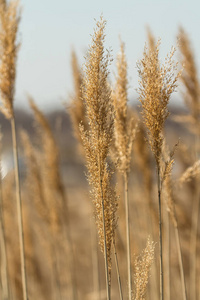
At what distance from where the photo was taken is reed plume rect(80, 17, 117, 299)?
2.06 meters

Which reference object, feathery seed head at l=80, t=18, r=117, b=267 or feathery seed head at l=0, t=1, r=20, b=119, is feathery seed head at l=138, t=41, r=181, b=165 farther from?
feathery seed head at l=0, t=1, r=20, b=119

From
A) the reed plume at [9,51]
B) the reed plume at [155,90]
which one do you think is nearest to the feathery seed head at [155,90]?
the reed plume at [155,90]

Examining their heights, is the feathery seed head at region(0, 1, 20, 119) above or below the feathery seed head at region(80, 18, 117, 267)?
above

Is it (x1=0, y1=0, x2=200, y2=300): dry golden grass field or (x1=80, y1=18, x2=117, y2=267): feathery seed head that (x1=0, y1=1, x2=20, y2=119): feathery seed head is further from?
(x1=80, y1=18, x2=117, y2=267): feathery seed head

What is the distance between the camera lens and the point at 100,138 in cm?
211

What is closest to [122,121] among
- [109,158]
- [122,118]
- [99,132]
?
[122,118]

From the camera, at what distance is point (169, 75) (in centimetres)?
207

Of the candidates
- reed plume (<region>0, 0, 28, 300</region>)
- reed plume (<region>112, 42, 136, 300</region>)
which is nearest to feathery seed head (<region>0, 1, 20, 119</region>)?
reed plume (<region>0, 0, 28, 300</region>)

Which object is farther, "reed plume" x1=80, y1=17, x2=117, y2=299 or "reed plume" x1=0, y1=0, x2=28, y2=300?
"reed plume" x1=0, y1=0, x2=28, y2=300

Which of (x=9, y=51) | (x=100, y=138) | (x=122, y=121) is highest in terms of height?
(x=9, y=51)

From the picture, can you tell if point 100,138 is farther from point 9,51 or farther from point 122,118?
point 9,51

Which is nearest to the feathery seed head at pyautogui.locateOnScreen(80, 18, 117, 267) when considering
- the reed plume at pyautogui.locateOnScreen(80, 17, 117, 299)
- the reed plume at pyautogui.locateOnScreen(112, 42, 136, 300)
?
the reed plume at pyautogui.locateOnScreen(80, 17, 117, 299)

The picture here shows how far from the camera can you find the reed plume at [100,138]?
2064 mm

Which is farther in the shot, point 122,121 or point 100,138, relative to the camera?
point 122,121
